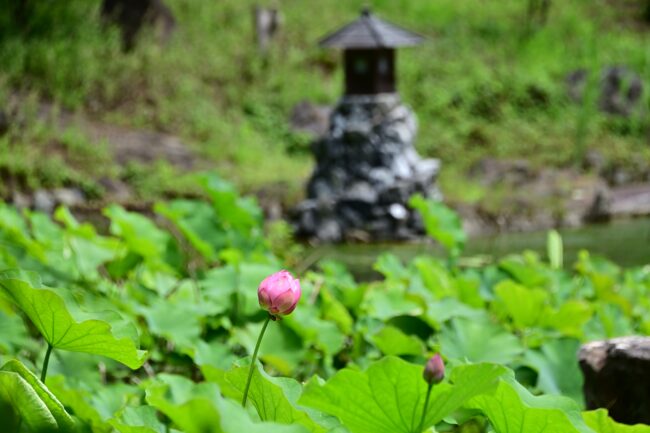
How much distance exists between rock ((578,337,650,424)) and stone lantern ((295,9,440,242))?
7.01 m

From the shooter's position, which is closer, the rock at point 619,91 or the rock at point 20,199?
the rock at point 20,199

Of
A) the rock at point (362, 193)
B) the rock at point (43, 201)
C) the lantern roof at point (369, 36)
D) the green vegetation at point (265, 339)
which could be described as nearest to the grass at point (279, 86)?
the rock at point (43, 201)

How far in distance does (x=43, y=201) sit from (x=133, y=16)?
15.4 ft

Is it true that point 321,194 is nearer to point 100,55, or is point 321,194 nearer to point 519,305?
point 100,55

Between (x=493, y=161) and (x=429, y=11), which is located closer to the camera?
(x=493, y=161)

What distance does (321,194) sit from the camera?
8.96 meters

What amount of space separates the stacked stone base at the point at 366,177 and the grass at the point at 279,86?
58 centimetres

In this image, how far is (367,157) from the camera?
9180mm

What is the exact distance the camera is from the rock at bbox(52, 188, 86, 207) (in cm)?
863

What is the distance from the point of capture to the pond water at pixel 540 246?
7.32 m

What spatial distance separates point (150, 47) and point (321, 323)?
11.0 meters

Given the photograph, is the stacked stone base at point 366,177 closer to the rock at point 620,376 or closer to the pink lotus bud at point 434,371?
the rock at point 620,376

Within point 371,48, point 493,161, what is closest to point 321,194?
point 371,48

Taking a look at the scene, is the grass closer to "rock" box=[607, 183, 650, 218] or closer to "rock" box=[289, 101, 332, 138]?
"rock" box=[289, 101, 332, 138]
